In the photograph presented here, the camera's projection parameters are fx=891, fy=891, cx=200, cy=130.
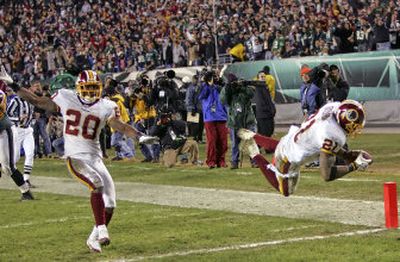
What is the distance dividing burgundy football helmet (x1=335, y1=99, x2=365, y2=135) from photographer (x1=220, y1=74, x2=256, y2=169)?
299 inches

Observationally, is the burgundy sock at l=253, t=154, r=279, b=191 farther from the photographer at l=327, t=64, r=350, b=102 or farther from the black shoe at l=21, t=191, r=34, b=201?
the photographer at l=327, t=64, r=350, b=102

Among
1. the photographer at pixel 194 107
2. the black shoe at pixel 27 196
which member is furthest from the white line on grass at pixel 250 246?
the photographer at pixel 194 107

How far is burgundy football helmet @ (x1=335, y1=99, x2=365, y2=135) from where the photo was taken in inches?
301

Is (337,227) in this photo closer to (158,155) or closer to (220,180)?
(220,180)

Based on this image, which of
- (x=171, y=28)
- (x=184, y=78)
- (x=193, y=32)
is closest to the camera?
(x=184, y=78)

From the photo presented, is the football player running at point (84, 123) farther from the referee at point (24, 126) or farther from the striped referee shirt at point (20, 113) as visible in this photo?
the striped referee shirt at point (20, 113)

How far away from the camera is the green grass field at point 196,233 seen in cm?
771

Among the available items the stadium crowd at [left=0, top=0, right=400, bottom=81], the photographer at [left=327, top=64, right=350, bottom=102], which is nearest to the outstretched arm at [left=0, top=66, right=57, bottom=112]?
the photographer at [left=327, top=64, right=350, bottom=102]

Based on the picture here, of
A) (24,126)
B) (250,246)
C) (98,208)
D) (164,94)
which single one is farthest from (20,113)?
(250,246)

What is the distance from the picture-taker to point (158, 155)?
18156mm

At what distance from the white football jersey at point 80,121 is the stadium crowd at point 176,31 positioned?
1451 centimetres

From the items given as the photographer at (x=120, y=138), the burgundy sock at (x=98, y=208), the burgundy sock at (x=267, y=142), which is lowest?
the photographer at (x=120, y=138)

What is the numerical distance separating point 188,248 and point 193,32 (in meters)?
20.8

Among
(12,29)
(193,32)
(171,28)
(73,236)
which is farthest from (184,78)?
(12,29)
